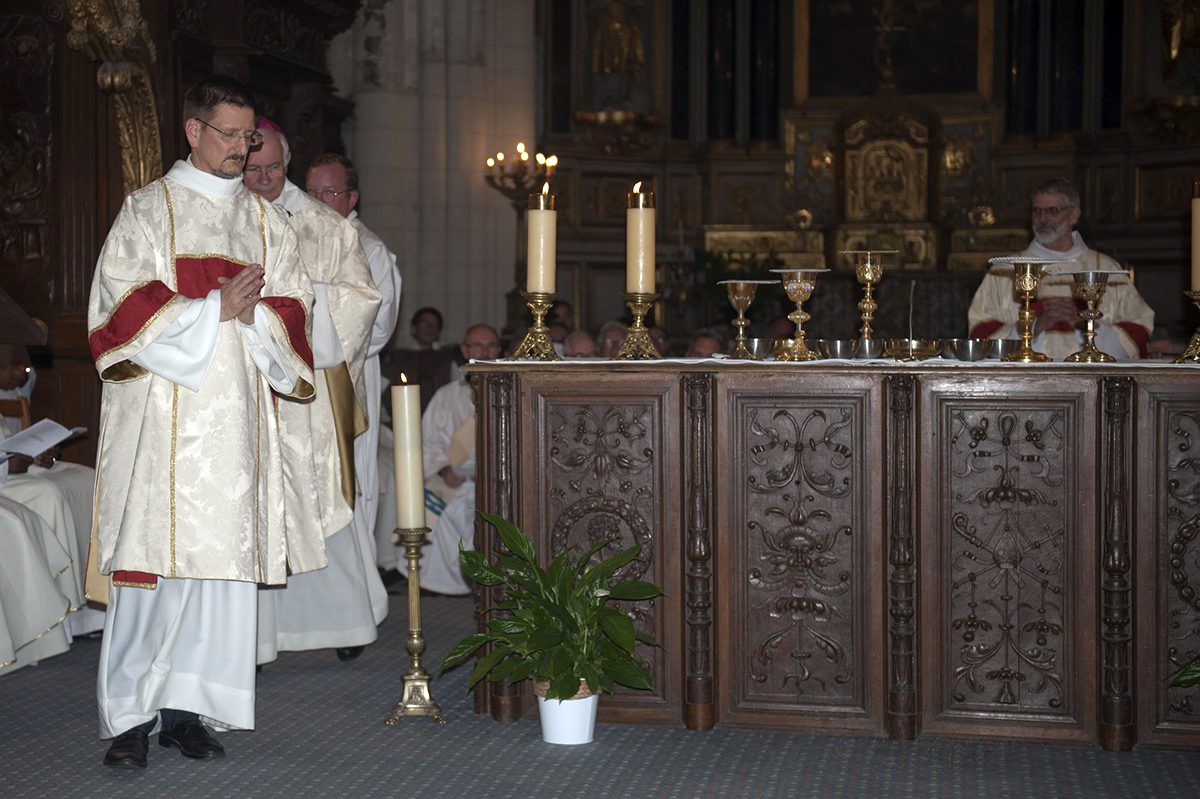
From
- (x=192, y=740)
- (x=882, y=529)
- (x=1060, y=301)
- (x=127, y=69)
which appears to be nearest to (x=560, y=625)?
(x=882, y=529)

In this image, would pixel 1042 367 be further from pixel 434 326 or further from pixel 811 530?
pixel 434 326

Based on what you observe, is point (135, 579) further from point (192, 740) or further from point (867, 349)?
point (867, 349)

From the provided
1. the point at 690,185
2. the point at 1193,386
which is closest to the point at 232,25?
the point at 1193,386

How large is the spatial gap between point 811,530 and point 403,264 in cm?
901

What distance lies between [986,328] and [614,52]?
9.47m

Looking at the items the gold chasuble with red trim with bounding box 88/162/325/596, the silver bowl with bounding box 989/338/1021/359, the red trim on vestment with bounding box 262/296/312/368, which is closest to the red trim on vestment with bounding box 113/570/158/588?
the gold chasuble with red trim with bounding box 88/162/325/596

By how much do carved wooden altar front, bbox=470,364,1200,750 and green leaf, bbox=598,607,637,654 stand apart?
308 millimetres

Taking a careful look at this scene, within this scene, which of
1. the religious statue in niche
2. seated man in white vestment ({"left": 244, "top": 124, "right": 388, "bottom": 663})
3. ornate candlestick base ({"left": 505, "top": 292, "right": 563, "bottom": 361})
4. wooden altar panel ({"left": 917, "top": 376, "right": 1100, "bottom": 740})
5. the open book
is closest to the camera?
wooden altar panel ({"left": 917, "top": 376, "right": 1100, "bottom": 740})

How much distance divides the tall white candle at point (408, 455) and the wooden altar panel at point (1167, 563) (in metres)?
2.40

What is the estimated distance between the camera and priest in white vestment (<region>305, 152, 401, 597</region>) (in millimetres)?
6746

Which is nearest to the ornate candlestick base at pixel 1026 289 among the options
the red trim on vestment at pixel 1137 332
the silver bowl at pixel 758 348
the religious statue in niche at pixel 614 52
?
the silver bowl at pixel 758 348

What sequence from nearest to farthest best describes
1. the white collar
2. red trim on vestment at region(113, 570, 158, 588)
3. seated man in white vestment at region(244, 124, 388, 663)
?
red trim on vestment at region(113, 570, 158, 588) < the white collar < seated man in white vestment at region(244, 124, 388, 663)

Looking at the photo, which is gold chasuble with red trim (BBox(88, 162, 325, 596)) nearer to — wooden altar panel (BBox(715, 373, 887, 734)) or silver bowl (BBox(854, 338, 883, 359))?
wooden altar panel (BBox(715, 373, 887, 734))

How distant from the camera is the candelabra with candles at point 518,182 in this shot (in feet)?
42.0
